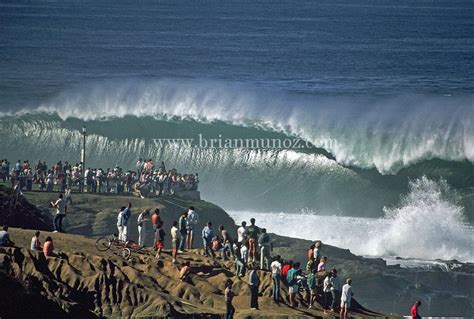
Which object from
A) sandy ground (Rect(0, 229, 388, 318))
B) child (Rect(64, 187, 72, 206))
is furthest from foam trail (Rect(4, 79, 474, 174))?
sandy ground (Rect(0, 229, 388, 318))

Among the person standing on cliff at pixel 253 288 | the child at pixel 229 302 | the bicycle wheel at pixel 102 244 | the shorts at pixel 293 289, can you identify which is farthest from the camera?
the bicycle wheel at pixel 102 244

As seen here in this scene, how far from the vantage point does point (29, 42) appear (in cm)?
12150

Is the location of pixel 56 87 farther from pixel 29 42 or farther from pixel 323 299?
pixel 323 299

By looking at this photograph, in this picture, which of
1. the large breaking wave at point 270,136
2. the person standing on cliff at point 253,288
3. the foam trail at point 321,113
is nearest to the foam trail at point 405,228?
the large breaking wave at point 270,136

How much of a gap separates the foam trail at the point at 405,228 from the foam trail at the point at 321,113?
5504mm

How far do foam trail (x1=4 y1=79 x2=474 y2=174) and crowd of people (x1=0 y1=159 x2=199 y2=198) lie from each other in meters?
15.8

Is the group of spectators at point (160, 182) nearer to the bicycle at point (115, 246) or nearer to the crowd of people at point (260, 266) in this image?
the crowd of people at point (260, 266)

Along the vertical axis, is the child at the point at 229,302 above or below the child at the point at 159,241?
below

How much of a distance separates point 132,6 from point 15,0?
49.8 feet

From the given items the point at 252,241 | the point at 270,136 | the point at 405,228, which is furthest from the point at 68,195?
the point at 270,136

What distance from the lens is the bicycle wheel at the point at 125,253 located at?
135ft

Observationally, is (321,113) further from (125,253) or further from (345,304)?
(345,304)

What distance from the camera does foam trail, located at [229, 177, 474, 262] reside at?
186 feet

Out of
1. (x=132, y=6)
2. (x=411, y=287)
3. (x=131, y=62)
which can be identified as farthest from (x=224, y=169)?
(x=132, y=6)
